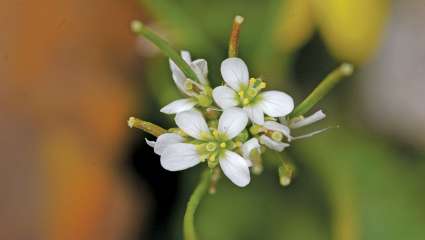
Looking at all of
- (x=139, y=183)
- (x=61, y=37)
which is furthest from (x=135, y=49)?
(x=139, y=183)

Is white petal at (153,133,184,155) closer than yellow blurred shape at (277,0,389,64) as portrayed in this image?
Yes

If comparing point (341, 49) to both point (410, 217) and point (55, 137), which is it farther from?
point (55, 137)

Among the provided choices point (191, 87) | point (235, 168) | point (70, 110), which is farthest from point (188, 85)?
point (70, 110)

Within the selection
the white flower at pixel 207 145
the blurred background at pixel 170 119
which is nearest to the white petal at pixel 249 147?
the white flower at pixel 207 145

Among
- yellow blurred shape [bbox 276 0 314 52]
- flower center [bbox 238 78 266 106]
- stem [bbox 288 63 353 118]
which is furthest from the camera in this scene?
yellow blurred shape [bbox 276 0 314 52]

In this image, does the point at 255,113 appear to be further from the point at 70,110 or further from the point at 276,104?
the point at 70,110

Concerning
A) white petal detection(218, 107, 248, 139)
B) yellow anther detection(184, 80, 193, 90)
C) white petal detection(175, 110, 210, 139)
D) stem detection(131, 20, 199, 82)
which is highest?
stem detection(131, 20, 199, 82)

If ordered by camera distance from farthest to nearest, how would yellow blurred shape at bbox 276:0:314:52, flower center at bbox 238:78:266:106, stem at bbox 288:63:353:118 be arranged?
yellow blurred shape at bbox 276:0:314:52
flower center at bbox 238:78:266:106
stem at bbox 288:63:353:118

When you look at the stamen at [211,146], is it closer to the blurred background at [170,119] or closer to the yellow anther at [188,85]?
the yellow anther at [188,85]

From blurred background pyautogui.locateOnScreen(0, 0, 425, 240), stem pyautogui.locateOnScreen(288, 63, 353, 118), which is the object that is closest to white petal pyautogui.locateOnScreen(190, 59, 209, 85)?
stem pyautogui.locateOnScreen(288, 63, 353, 118)

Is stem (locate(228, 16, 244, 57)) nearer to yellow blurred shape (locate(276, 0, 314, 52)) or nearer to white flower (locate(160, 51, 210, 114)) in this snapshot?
white flower (locate(160, 51, 210, 114))
